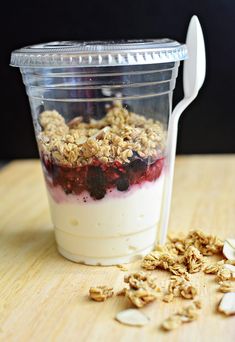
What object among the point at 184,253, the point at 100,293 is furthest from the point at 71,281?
the point at 184,253

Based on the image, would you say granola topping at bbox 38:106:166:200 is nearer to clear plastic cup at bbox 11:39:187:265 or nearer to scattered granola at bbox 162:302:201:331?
clear plastic cup at bbox 11:39:187:265

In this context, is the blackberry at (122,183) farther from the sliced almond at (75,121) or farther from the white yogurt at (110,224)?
the sliced almond at (75,121)

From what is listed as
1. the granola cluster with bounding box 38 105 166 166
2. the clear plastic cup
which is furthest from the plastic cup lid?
the granola cluster with bounding box 38 105 166 166

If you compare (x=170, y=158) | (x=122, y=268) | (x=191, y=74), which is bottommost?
(x=122, y=268)

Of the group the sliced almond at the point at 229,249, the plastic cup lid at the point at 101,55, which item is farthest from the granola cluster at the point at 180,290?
the plastic cup lid at the point at 101,55

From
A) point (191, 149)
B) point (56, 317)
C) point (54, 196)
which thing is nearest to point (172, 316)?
point (56, 317)

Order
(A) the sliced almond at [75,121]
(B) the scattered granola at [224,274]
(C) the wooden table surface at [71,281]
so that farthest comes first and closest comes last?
(A) the sliced almond at [75,121], (B) the scattered granola at [224,274], (C) the wooden table surface at [71,281]

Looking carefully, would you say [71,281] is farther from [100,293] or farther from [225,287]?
[225,287]

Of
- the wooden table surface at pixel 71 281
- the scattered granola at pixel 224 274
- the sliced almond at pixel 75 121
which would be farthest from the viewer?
the sliced almond at pixel 75 121
